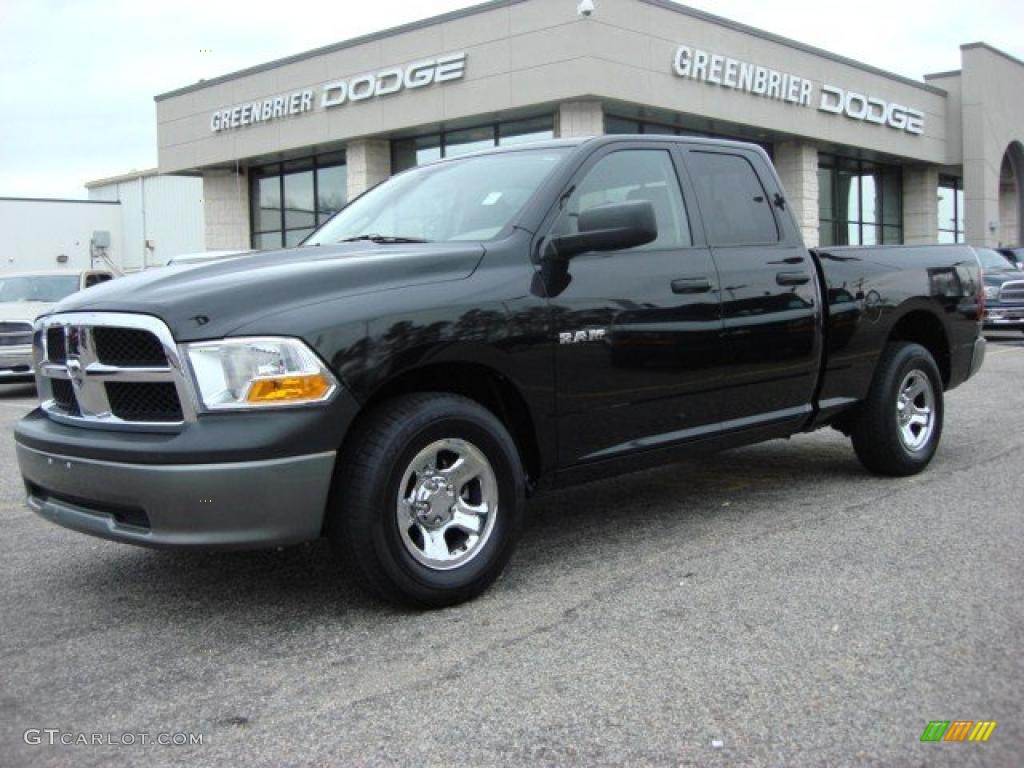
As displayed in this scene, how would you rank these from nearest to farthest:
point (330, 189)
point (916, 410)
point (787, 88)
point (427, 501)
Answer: point (427, 501) → point (916, 410) → point (787, 88) → point (330, 189)

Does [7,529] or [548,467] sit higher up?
[548,467]

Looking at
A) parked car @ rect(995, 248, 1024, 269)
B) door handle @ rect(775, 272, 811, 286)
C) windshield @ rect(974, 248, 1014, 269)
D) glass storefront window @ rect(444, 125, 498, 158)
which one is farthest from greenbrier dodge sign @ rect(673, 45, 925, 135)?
door handle @ rect(775, 272, 811, 286)

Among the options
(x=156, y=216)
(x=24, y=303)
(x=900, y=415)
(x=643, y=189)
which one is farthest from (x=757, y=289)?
(x=156, y=216)

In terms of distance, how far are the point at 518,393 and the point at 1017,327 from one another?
16833 mm

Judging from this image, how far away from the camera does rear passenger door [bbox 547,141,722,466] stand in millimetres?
4406

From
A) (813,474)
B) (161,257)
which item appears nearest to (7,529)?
(813,474)

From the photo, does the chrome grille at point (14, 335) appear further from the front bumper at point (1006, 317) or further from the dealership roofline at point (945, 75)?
the dealership roofline at point (945, 75)

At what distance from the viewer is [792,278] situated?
549cm

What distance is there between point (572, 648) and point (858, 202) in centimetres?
2827

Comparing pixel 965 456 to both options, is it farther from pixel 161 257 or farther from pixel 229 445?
pixel 161 257

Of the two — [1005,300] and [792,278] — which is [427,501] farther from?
[1005,300]

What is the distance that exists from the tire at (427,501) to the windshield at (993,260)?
18272mm

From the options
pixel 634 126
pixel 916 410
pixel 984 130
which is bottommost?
pixel 916 410

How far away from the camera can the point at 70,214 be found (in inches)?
1610
